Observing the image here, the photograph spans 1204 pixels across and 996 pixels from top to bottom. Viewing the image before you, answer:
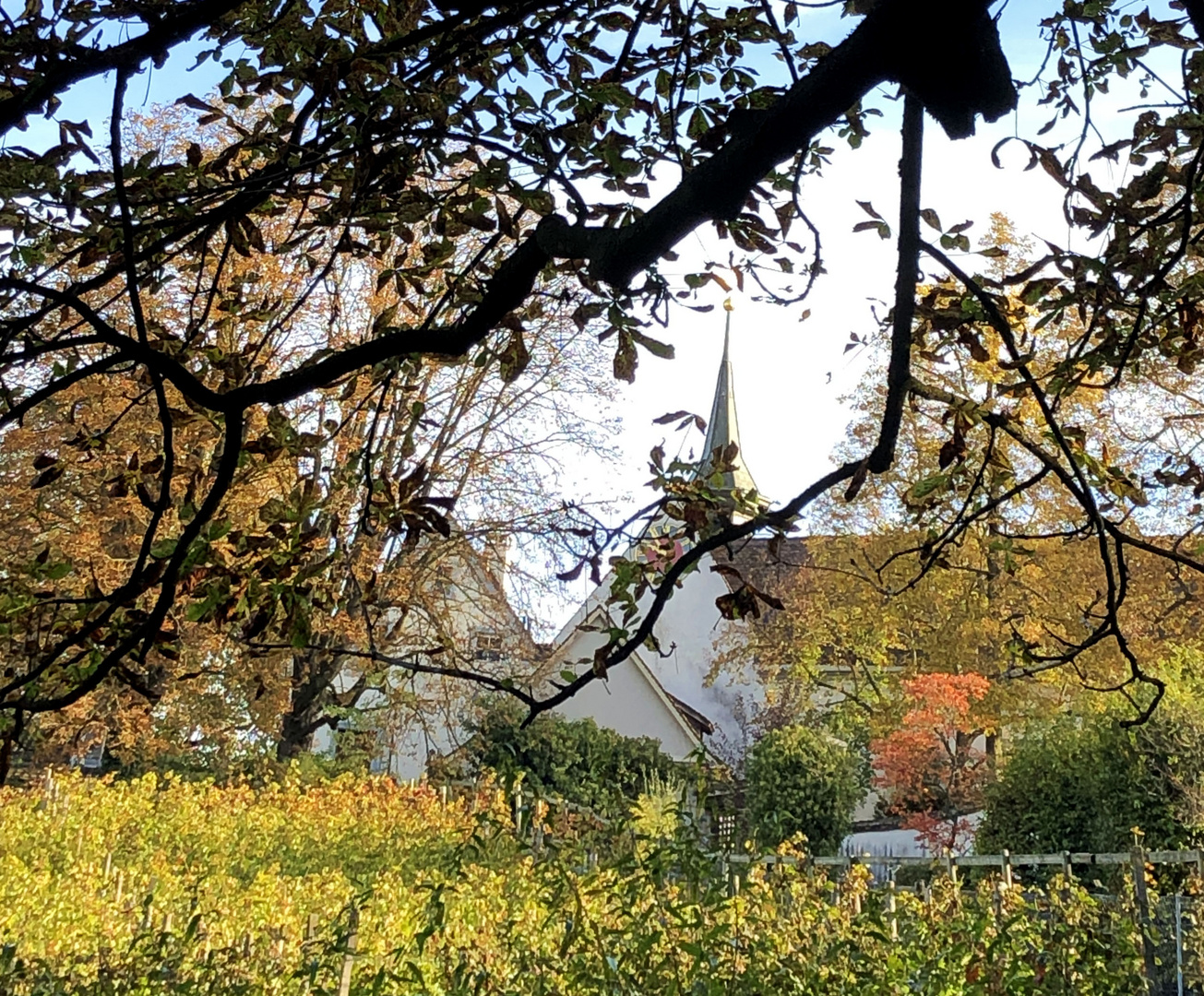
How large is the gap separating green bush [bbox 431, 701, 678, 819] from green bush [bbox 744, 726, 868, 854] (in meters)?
1.20

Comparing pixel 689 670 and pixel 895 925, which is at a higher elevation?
pixel 689 670

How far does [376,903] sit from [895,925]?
6.66 ft

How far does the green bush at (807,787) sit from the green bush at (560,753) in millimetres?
1201

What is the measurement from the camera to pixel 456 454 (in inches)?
460

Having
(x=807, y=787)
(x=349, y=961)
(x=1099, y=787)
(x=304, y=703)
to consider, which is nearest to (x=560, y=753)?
(x=807, y=787)

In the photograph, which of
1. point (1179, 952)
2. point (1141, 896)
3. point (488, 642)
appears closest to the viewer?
point (1179, 952)

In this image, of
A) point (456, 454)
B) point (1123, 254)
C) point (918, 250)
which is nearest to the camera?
point (918, 250)

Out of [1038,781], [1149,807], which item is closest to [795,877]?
[1149,807]

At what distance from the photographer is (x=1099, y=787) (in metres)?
9.05

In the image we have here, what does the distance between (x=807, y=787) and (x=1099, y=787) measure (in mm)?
4730

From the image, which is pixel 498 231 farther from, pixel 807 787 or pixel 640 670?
pixel 640 670

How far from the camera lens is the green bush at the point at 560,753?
13047 millimetres

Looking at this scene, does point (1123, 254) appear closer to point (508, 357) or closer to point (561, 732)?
point (508, 357)

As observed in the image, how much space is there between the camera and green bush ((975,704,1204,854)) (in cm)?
814
